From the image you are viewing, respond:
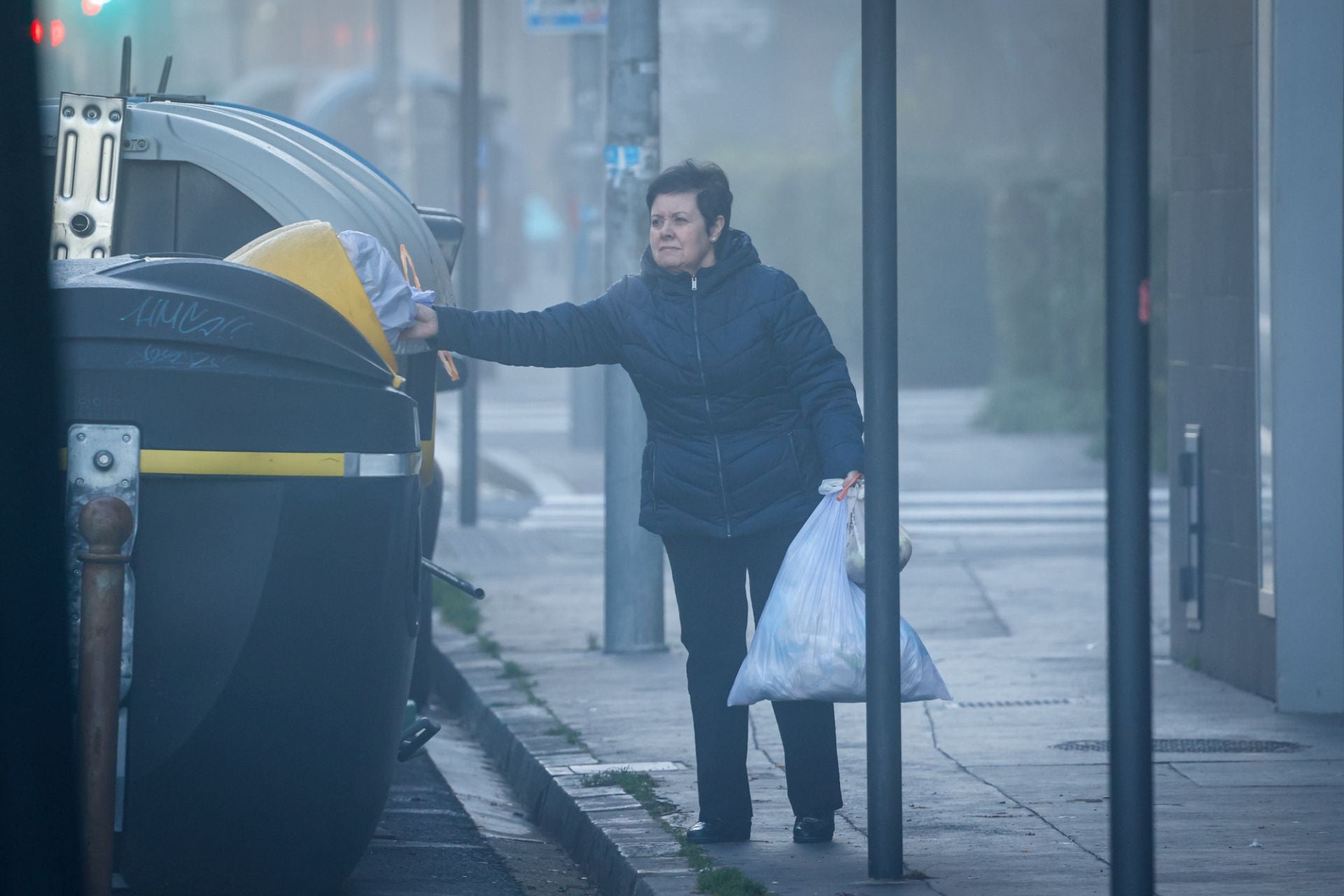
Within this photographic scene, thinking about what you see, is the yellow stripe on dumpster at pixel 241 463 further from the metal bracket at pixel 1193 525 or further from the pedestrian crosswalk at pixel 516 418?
the pedestrian crosswalk at pixel 516 418

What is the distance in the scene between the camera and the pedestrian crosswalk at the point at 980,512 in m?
13.4

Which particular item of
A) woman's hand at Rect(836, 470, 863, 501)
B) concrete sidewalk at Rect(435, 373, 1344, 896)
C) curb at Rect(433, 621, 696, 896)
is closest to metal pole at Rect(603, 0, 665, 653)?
concrete sidewalk at Rect(435, 373, 1344, 896)

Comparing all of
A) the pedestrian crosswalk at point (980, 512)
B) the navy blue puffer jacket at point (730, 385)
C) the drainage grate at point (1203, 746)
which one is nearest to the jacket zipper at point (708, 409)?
the navy blue puffer jacket at point (730, 385)

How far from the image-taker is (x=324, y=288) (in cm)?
511

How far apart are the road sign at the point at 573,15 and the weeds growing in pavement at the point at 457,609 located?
3.01 metres

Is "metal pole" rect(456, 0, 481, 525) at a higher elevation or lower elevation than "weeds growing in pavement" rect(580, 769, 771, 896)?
higher

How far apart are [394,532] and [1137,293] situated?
1.77 m

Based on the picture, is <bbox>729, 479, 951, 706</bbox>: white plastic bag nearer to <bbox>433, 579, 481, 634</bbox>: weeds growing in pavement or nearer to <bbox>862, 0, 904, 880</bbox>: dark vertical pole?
<bbox>862, 0, 904, 880</bbox>: dark vertical pole

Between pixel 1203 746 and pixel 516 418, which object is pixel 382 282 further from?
pixel 516 418

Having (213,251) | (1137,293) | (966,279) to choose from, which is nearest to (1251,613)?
(213,251)

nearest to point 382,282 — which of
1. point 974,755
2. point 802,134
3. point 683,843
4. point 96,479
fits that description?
point 96,479

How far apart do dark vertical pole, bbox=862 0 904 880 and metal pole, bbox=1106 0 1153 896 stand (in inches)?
40.3

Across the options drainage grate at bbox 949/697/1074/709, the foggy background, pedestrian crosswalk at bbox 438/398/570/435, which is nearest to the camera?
drainage grate at bbox 949/697/1074/709

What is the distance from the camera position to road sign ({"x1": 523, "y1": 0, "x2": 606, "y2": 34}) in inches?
451
